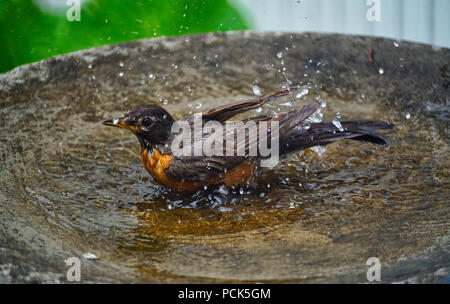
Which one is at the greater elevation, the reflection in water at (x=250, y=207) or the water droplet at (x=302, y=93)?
the water droplet at (x=302, y=93)

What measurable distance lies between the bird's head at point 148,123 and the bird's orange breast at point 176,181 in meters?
0.09

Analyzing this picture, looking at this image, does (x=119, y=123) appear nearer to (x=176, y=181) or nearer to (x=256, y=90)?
(x=176, y=181)

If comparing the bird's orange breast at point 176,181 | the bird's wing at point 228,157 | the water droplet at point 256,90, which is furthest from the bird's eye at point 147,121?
the water droplet at point 256,90

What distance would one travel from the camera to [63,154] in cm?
392

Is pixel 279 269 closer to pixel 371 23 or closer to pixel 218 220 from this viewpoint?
pixel 218 220

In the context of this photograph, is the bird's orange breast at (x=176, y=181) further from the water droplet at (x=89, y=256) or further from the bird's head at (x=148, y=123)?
the water droplet at (x=89, y=256)

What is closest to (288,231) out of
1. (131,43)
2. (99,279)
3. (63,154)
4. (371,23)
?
(99,279)

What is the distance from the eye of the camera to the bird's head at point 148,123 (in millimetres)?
3492

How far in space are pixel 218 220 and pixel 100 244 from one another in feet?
2.13

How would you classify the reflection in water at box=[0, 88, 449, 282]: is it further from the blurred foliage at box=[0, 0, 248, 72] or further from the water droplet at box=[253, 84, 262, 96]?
the blurred foliage at box=[0, 0, 248, 72]

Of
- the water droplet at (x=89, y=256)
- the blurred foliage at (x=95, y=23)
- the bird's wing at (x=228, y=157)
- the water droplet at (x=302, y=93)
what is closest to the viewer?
the water droplet at (x=89, y=256)

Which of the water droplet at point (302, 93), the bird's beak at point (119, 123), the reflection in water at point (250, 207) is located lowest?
the reflection in water at point (250, 207)

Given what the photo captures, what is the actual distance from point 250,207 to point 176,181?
0.45 m

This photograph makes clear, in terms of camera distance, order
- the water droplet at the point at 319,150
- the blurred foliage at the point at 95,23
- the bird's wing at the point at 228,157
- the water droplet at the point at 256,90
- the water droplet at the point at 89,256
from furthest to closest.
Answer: the blurred foliage at the point at 95,23 → the water droplet at the point at 256,90 → the water droplet at the point at 319,150 → the bird's wing at the point at 228,157 → the water droplet at the point at 89,256
